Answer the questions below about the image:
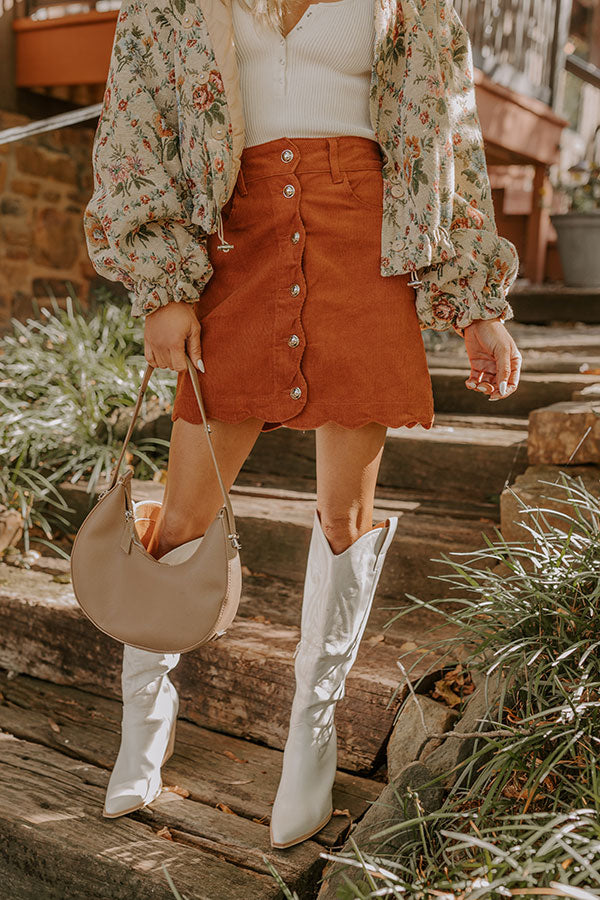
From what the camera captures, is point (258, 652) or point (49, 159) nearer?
point (258, 652)

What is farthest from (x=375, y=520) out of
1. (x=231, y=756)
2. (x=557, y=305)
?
(x=557, y=305)

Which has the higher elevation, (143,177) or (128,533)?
(143,177)

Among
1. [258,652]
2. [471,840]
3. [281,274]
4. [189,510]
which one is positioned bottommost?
[258,652]

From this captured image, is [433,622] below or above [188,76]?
below

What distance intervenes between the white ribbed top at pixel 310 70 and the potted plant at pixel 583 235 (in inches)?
171

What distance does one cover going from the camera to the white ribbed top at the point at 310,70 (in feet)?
4.82

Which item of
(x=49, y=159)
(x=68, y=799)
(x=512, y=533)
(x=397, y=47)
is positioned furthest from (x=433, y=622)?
(x=49, y=159)

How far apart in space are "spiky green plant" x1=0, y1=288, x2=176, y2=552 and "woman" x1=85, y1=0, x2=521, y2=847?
57.6 inches

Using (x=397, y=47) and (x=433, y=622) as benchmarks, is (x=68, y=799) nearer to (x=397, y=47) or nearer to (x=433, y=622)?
(x=433, y=622)

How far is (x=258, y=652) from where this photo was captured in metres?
2.09

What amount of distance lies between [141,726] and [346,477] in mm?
709

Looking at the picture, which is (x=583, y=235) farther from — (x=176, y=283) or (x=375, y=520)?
(x=176, y=283)

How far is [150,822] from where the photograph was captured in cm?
174

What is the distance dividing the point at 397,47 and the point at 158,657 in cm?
128
